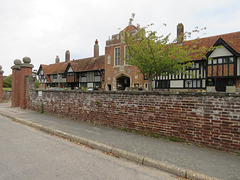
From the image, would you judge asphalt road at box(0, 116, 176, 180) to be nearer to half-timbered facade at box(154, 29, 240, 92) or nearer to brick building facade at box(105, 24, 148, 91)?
half-timbered facade at box(154, 29, 240, 92)

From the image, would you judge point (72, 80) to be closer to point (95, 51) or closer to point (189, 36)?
point (95, 51)

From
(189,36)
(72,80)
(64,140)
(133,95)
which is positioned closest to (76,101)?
(64,140)

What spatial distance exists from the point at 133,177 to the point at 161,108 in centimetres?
238

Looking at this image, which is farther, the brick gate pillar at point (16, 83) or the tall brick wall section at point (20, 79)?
the brick gate pillar at point (16, 83)

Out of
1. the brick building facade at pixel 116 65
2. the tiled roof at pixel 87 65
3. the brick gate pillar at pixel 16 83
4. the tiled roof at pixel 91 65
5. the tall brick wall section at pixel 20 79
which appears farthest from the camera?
the tiled roof at pixel 87 65

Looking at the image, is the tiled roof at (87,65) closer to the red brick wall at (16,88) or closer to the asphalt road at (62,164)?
the red brick wall at (16,88)

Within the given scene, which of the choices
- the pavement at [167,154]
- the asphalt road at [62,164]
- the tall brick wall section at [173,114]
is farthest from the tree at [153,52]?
the asphalt road at [62,164]

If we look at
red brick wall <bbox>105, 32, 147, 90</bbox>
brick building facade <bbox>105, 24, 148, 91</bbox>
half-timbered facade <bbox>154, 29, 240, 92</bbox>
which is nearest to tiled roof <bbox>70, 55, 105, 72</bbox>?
red brick wall <bbox>105, 32, 147, 90</bbox>

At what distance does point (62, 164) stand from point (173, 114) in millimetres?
3220

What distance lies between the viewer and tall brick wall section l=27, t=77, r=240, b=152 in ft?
11.9

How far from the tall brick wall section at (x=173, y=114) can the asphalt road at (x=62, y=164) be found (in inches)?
67.6

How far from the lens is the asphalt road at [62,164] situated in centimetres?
278

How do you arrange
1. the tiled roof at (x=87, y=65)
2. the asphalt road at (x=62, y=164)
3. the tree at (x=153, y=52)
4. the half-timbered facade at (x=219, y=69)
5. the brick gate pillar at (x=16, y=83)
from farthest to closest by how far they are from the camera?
the tiled roof at (x=87, y=65) → the half-timbered facade at (x=219, y=69) → the brick gate pillar at (x=16, y=83) → the tree at (x=153, y=52) → the asphalt road at (x=62, y=164)

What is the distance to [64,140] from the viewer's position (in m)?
4.84
